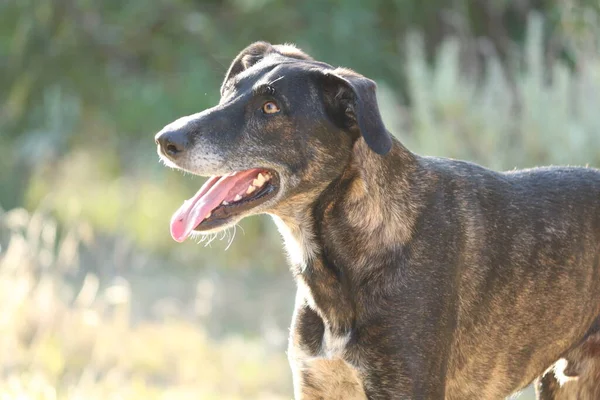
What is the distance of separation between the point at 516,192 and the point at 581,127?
3.93 meters

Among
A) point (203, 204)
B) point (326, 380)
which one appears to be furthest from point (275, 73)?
point (326, 380)

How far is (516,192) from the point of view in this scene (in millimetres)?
3994

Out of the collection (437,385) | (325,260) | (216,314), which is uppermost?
(325,260)

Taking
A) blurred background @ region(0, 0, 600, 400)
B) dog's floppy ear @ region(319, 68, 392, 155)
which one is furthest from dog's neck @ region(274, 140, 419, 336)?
blurred background @ region(0, 0, 600, 400)

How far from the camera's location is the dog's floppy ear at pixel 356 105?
348 centimetres

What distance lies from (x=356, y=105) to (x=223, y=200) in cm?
59

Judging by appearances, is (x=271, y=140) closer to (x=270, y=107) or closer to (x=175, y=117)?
(x=270, y=107)

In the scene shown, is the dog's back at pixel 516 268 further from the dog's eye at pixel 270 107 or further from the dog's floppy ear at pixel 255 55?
the dog's floppy ear at pixel 255 55

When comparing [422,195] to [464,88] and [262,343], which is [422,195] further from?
[464,88]

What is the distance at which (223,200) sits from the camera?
12.4ft

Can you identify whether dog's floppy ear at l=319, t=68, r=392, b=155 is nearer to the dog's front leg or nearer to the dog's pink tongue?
the dog's pink tongue

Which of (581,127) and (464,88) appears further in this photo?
(464,88)

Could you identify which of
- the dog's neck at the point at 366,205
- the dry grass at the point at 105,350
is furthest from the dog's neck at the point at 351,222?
the dry grass at the point at 105,350

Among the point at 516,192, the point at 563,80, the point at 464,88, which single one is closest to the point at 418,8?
the point at 464,88
